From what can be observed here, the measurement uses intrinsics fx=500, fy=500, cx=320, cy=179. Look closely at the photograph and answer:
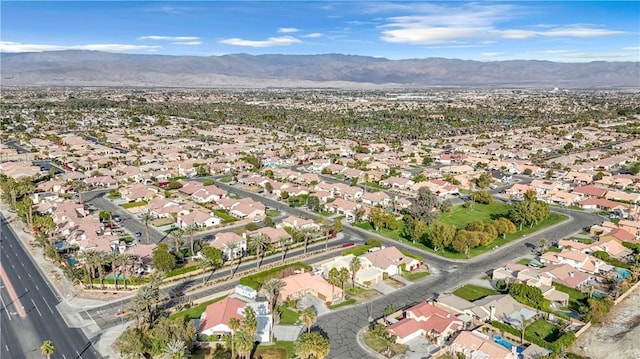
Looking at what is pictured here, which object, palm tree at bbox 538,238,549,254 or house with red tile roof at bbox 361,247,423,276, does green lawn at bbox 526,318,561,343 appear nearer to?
house with red tile roof at bbox 361,247,423,276

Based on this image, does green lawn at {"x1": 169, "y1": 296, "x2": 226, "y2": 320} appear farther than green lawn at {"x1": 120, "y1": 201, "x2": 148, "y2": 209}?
No

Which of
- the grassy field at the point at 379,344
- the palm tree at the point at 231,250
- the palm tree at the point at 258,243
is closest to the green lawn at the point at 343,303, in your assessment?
the grassy field at the point at 379,344

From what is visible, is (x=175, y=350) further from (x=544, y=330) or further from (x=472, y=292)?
(x=544, y=330)

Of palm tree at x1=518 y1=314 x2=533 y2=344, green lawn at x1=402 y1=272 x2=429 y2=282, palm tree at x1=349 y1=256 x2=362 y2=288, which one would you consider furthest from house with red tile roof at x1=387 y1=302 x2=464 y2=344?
green lawn at x1=402 y1=272 x2=429 y2=282

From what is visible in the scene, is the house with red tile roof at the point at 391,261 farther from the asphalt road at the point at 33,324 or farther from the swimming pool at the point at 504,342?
the asphalt road at the point at 33,324

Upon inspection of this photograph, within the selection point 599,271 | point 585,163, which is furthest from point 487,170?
point 599,271

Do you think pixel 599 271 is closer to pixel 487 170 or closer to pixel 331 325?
pixel 331 325
